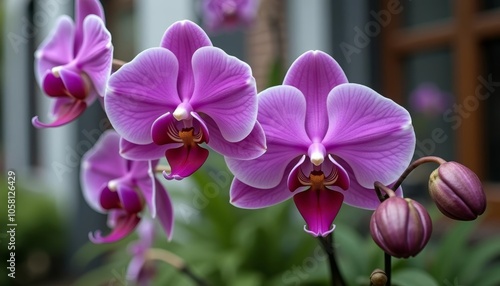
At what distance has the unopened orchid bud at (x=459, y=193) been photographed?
449 millimetres

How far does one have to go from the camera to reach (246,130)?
0.47m

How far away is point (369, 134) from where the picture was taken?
489mm

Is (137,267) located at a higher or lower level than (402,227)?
lower

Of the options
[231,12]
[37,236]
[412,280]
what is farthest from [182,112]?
[37,236]

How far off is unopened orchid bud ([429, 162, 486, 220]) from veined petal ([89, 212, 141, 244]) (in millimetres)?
342

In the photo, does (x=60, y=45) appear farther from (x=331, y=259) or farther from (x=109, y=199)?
(x=331, y=259)

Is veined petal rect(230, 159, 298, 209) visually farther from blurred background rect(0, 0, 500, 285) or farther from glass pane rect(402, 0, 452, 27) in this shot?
glass pane rect(402, 0, 452, 27)

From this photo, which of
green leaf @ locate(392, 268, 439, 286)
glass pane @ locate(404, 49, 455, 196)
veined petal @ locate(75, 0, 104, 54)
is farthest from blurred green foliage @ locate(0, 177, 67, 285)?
green leaf @ locate(392, 268, 439, 286)

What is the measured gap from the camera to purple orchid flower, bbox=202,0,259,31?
162 cm

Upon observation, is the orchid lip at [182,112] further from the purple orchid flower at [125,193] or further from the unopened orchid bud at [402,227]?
the unopened orchid bud at [402,227]

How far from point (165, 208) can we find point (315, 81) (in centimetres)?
→ 24

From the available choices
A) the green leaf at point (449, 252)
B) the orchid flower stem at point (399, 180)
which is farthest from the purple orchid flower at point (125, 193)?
the green leaf at point (449, 252)

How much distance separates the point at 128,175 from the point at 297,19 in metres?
1.59

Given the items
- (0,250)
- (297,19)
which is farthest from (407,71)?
(0,250)
